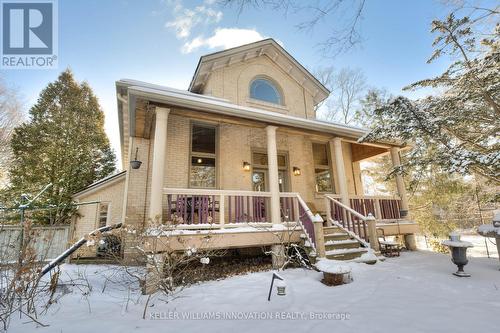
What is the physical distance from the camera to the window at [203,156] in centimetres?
712

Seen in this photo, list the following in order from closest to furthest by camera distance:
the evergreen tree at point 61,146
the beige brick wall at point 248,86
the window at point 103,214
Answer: the beige brick wall at point 248,86 < the window at point 103,214 < the evergreen tree at point 61,146

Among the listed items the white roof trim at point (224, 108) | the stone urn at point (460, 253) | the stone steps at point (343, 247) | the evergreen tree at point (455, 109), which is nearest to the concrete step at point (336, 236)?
the stone steps at point (343, 247)

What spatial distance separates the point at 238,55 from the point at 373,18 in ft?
20.8

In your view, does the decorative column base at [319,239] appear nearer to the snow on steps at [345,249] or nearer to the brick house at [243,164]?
the brick house at [243,164]

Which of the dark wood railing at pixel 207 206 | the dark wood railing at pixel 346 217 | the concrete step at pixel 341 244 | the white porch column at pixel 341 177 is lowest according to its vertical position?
the concrete step at pixel 341 244

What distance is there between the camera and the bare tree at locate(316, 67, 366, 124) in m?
19.4

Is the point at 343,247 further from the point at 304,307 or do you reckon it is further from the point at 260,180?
the point at 260,180

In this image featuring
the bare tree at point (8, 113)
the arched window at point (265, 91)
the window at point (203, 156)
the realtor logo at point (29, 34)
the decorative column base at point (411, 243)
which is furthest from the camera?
the bare tree at point (8, 113)

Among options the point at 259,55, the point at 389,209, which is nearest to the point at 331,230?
the point at 389,209

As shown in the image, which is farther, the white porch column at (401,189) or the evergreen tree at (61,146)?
the evergreen tree at (61,146)

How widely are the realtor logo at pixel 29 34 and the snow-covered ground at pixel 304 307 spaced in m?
7.14

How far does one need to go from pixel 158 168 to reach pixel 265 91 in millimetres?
5964

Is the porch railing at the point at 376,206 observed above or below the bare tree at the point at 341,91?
below

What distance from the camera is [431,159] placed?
5.96 meters
